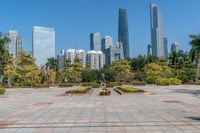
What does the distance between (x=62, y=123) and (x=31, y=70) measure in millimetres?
48384

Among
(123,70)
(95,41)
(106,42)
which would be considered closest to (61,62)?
(123,70)

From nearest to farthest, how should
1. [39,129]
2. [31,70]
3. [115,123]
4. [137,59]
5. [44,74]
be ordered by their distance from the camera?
[39,129], [115,123], [31,70], [44,74], [137,59]

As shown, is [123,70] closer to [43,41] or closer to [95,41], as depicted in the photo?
[43,41]

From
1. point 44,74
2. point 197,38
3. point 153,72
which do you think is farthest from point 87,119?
point 44,74

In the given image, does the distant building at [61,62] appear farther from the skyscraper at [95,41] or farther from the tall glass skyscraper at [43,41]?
the skyscraper at [95,41]

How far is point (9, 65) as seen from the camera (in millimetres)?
56875

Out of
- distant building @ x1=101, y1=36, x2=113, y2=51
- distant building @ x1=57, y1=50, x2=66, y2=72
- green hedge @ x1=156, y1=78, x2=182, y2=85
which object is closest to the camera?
green hedge @ x1=156, y1=78, x2=182, y2=85

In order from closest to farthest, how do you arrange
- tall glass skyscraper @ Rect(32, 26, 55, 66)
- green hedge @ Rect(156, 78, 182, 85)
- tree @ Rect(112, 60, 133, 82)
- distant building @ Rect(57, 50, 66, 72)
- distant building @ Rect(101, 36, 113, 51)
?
green hedge @ Rect(156, 78, 182, 85)
tree @ Rect(112, 60, 133, 82)
distant building @ Rect(57, 50, 66, 72)
tall glass skyscraper @ Rect(32, 26, 55, 66)
distant building @ Rect(101, 36, 113, 51)

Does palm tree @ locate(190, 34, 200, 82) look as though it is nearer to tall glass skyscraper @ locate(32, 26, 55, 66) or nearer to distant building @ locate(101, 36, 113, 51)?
tall glass skyscraper @ locate(32, 26, 55, 66)

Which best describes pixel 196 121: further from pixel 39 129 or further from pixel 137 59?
pixel 137 59

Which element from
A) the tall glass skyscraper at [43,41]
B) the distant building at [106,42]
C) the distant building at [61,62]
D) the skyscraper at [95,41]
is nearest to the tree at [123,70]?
the distant building at [61,62]

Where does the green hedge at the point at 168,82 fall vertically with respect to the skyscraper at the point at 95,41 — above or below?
below

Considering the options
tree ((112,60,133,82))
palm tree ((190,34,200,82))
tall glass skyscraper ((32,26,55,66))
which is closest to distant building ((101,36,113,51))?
tall glass skyscraper ((32,26,55,66))

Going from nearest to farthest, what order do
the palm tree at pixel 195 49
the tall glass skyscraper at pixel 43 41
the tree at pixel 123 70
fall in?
the palm tree at pixel 195 49
the tree at pixel 123 70
the tall glass skyscraper at pixel 43 41
